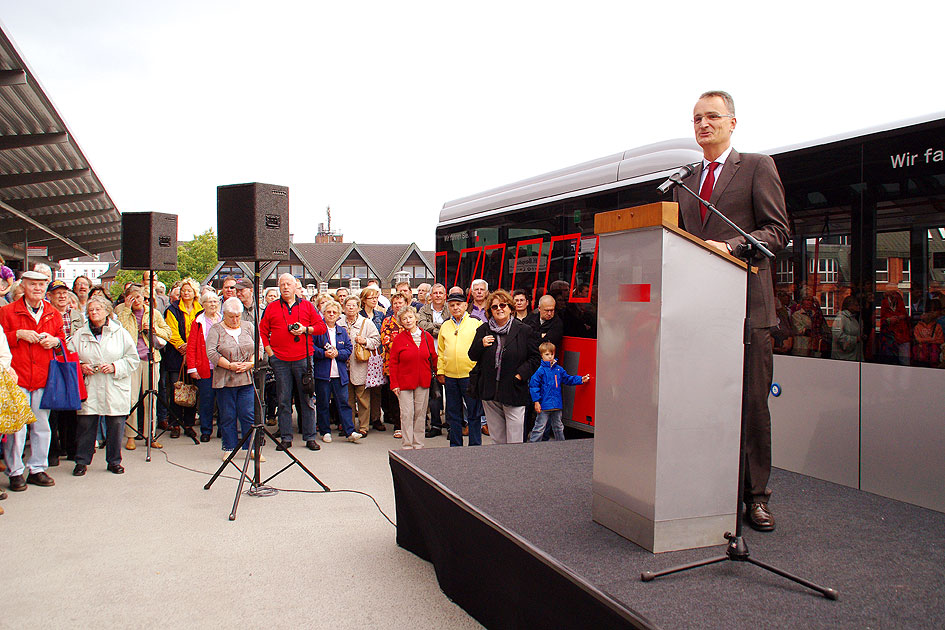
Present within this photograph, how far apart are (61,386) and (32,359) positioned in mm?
361

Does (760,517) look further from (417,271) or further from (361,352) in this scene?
(417,271)

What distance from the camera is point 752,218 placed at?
322 centimetres

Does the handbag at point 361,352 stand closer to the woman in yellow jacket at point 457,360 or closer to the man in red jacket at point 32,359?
the woman in yellow jacket at point 457,360

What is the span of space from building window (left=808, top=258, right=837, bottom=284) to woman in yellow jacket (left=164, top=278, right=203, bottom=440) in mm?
7401

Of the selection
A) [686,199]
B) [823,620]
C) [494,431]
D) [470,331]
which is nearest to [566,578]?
[823,620]

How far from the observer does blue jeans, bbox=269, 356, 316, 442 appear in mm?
8453

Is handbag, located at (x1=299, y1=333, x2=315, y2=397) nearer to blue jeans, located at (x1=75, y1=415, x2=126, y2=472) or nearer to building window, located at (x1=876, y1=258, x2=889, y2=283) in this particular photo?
blue jeans, located at (x1=75, y1=415, x2=126, y2=472)

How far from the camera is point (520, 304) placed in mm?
7965

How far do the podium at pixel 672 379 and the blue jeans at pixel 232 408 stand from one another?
6.11m

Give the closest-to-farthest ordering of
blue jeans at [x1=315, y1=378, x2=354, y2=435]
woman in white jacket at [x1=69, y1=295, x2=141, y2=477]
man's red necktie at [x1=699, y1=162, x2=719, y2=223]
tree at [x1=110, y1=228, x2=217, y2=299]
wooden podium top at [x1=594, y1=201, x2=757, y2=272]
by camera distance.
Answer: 1. wooden podium top at [x1=594, y1=201, x2=757, y2=272]
2. man's red necktie at [x1=699, y1=162, x2=719, y2=223]
3. woman in white jacket at [x1=69, y1=295, x2=141, y2=477]
4. blue jeans at [x1=315, y1=378, x2=354, y2=435]
5. tree at [x1=110, y1=228, x2=217, y2=299]

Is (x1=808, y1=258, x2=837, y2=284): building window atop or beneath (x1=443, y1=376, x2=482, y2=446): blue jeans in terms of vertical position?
atop

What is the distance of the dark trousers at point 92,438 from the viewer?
7254 millimetres

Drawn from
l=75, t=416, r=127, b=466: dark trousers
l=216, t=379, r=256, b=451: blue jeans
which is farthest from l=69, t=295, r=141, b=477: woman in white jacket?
l=216, t=379, r=256, b=451: blue jeans

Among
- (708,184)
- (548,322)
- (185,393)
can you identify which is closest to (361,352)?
(185,393)
